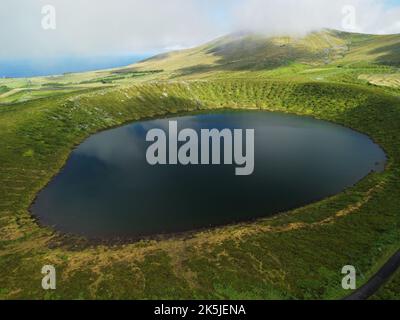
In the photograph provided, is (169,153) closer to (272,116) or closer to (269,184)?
(269,184)

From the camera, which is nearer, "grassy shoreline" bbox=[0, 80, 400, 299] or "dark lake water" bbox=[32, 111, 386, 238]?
"grassy shoreline" bbox=[0, 80, 400, 299]

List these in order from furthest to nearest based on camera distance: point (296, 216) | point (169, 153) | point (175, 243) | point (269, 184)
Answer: point (169, 153) < point (269, 184) < point (296, 216) < point (175, 243)

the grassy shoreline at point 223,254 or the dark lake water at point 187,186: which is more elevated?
the dark lake water at point 187,186

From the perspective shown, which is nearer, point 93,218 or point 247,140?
point 93,218

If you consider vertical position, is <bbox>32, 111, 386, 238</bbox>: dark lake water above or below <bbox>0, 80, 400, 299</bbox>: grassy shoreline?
above

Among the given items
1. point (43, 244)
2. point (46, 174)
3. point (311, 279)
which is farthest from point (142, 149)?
point (311, 279)

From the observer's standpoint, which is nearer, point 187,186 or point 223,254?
point 223,254

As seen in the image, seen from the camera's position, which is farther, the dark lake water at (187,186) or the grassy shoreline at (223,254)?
the dark lake water at (187,186)

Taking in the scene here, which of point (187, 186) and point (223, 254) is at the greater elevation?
point (187, 186)
